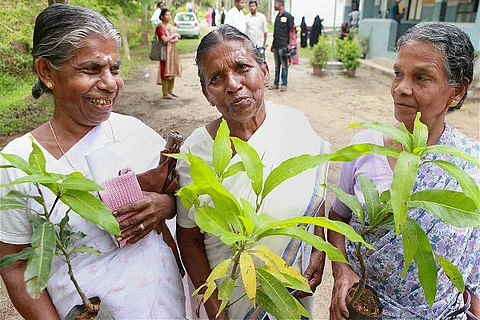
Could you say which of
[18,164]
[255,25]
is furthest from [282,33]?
[18,164]

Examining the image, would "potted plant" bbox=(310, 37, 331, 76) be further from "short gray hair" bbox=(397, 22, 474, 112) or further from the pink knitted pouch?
the pink knitted pouch

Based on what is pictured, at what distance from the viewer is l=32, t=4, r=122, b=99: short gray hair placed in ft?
4.49

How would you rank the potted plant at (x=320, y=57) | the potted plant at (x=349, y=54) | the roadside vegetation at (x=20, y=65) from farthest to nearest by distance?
the potted plant at (x=320, y=57)
the potted plant at (x=349, y=54)
the roadside vegetation at (x=20, y=65)

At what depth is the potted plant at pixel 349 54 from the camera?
10.8 meters

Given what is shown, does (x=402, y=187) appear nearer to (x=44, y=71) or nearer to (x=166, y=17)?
(x=44, y=71)

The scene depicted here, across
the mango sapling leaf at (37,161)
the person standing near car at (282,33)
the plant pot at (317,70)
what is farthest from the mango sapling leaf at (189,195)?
the plant pot at (317,70)

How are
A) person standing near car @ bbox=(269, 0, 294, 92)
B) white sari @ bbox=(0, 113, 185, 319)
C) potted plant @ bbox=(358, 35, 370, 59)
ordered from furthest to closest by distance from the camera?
1. potted plant @ bbox=(358, 35, 370, 59)
2. person standing near car @ bbox=(269, 0, 294, 92)
3. white sari @ bbox=(0, 113, 185, 319)

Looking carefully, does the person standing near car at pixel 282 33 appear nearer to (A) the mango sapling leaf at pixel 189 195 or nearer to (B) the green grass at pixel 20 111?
(B) the green grass at pixel 20 111

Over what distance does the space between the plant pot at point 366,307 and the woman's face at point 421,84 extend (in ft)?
2.08

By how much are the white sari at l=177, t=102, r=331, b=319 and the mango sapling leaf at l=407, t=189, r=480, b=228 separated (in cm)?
62

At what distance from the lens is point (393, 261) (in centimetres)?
143

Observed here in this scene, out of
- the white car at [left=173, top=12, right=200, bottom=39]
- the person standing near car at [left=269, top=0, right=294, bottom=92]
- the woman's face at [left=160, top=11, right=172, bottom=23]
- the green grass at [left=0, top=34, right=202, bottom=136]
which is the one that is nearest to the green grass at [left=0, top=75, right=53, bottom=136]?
the green grass at [left=0, top=34, right=202, bottom=136]

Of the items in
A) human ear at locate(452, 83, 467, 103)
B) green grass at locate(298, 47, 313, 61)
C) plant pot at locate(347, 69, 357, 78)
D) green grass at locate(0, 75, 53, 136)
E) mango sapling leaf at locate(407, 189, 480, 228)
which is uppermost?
human ear at locate(452, 83, 467, 103)

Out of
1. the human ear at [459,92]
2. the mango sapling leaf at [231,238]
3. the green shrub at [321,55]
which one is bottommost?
the green shrub at [321,55]
